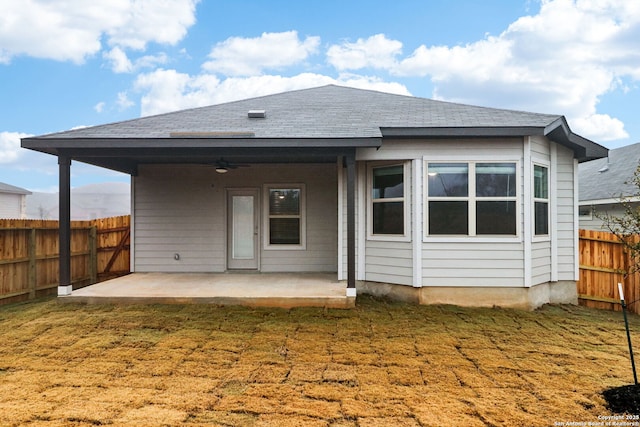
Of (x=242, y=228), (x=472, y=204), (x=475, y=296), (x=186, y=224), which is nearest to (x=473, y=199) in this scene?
(x=472, y=204)

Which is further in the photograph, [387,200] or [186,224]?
[186,224]

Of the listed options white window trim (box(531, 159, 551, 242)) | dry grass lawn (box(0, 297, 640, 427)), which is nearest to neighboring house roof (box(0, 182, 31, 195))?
dry grass lawn (box(0, 297, 640, 427))

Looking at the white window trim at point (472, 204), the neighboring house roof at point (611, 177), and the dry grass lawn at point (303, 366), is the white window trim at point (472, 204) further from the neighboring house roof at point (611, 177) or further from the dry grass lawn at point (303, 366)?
the neighboring house roof at point (611, 177)

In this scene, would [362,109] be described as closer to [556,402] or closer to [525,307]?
[525,307]

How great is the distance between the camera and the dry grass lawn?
2779mm

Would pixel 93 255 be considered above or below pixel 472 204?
below

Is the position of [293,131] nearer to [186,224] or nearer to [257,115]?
[257,115]

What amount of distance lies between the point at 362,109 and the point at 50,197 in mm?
53097

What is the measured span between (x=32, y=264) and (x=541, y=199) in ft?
30.7

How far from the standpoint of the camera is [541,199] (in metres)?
6.50

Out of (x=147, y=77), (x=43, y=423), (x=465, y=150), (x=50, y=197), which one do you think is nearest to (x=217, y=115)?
(x=465, y=150)

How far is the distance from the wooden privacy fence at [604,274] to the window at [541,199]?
1.09m

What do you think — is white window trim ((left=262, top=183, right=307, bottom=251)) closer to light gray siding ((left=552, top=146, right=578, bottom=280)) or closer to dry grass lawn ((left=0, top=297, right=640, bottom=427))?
dry grass lawn ((left=0, top=297, right=640, bottom=427))

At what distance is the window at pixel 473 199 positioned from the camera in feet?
20.1
